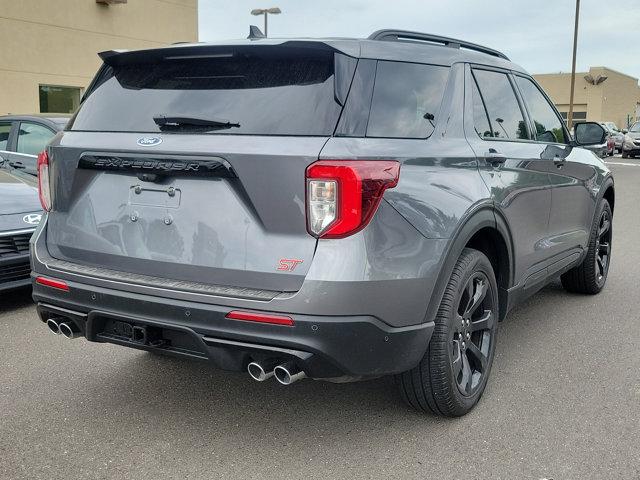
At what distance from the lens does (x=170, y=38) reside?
22594mm

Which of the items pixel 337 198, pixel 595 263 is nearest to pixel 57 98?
pixel 595 263

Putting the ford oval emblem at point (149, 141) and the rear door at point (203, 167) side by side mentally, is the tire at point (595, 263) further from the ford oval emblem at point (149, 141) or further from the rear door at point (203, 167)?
the ford oval emblem at point (149, 141)

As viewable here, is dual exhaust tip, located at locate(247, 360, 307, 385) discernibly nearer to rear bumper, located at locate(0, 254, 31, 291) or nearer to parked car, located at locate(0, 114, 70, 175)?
rear bumper, located at locate(0, 254, 31, 291)

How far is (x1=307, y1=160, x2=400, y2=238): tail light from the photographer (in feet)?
8.45

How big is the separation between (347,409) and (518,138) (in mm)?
1947

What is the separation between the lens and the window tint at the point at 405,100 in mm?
2861

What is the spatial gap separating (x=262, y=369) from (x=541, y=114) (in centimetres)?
302

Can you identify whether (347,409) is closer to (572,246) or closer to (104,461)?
(104,461)

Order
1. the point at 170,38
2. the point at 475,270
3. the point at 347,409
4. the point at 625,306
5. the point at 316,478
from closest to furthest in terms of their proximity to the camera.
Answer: the point at 316,478, the point at 475,270, the point at 347,409, the point at 625,306, the point at 170,38

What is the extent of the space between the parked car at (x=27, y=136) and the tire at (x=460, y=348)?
6126 mm

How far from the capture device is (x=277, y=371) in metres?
2.69

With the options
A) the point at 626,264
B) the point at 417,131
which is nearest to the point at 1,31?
the point at 626,264

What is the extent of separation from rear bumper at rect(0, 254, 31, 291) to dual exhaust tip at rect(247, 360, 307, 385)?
10.4 ft

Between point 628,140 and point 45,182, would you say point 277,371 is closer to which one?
point 45,182
